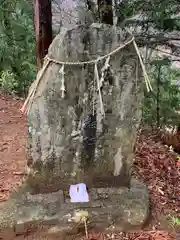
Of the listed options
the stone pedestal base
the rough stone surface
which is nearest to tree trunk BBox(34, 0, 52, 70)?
the rough stone surface

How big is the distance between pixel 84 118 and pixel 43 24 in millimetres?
2278

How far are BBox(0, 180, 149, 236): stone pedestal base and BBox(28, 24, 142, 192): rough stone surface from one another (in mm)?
124

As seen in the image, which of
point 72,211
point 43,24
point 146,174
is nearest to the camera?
point 72,211

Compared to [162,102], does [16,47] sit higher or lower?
higher

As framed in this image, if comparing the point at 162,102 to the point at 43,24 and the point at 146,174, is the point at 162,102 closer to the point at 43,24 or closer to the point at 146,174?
the point at 43,24

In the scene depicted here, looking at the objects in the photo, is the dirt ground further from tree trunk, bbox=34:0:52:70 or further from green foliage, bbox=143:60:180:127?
green foliage, bbox=143:60:180:127

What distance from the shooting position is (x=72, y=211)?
3.15 m

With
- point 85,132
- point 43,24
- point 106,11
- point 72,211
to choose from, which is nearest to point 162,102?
point 106,11

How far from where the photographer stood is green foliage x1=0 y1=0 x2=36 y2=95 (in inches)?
289

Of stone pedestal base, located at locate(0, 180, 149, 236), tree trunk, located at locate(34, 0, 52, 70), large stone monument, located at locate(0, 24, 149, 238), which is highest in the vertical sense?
tree trunk, located at locate(34, 0, 52, 70)

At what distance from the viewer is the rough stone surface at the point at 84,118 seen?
9.86 ft

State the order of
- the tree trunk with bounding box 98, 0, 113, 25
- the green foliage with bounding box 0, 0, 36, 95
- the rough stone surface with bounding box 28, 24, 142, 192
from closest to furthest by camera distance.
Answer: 1. the rough stone surface with bounding box 28, 24, 142, 192
2. the tree trunk with bounding box 98, 0, 113, 25
3. the green foliage with bounding box 0, 0, 36, 95

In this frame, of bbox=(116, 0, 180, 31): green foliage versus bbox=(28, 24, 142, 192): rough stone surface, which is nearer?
bbox=(28, 24, 142, 192): rough stone surface

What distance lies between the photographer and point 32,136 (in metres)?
3.17
